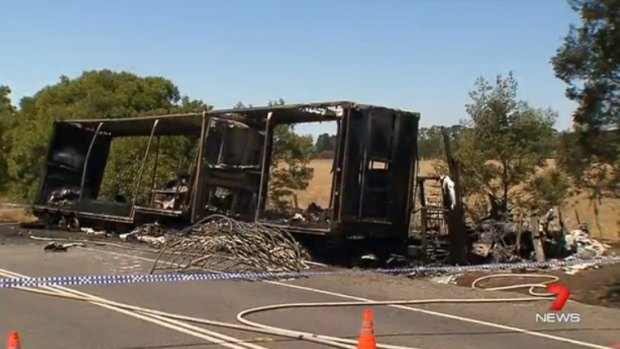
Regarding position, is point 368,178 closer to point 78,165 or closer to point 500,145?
point 500,145

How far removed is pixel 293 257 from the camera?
15875 mm

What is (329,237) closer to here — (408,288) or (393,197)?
(393,197)

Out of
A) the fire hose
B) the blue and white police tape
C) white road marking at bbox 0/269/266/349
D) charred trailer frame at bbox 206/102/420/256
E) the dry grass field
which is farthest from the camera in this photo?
the dry grass field

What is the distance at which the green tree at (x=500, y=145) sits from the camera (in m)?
24.2

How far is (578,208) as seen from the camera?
87.3 ft

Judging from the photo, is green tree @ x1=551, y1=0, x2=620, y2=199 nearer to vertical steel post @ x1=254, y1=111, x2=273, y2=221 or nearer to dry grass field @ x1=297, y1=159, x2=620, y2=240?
dry grass field @ x1=297, y1=159, x2=620, y2=240

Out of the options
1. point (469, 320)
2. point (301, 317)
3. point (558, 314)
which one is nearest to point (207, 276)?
point (301, 317)

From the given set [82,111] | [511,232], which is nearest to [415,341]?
[511,232]

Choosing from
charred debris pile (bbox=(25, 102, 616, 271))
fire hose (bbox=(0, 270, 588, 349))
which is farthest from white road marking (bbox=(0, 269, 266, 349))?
charred debris pile (bbox=(25, 102, 616, 271))

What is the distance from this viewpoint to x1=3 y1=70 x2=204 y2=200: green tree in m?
40.3

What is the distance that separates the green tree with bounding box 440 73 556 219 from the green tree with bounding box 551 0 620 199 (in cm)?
1004

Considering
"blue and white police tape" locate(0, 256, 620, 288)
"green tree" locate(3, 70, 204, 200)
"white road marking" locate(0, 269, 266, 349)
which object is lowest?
"white road marking" locate(0, 269, 266, 349)

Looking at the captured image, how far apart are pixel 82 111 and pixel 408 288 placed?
29773mm

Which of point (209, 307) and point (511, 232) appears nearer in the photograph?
point (209, 307)
